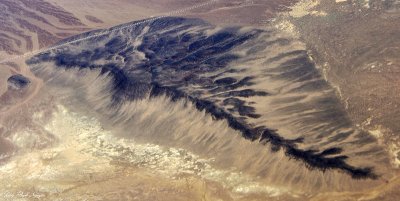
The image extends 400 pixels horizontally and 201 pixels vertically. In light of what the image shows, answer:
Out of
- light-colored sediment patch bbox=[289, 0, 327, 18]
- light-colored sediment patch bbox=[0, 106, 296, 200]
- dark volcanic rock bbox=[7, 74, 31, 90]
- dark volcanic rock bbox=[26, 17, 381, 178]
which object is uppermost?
light-colored sediment patch bbox=[289, 0, 327, 18]

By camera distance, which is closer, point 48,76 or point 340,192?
point 340,192

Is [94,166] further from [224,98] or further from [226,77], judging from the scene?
[226,77]

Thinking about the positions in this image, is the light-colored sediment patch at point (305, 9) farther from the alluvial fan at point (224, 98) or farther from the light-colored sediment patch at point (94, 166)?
the light-colored sediment patch at point (94, 166)

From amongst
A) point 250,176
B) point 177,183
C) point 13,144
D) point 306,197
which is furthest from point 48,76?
point 306,197

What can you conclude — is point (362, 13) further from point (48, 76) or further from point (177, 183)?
point (48, 76)

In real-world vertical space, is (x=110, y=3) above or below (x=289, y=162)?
above

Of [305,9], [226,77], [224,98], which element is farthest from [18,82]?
[305,9]

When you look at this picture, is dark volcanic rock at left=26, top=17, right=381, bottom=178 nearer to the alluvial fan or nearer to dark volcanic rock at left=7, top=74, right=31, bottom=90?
the alluvial fan

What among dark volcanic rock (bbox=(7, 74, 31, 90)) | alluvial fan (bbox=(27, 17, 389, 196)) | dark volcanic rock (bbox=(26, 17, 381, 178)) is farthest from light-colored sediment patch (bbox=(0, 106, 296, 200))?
dark volcanic rock (bbox=(7, 74, 31, 90))
